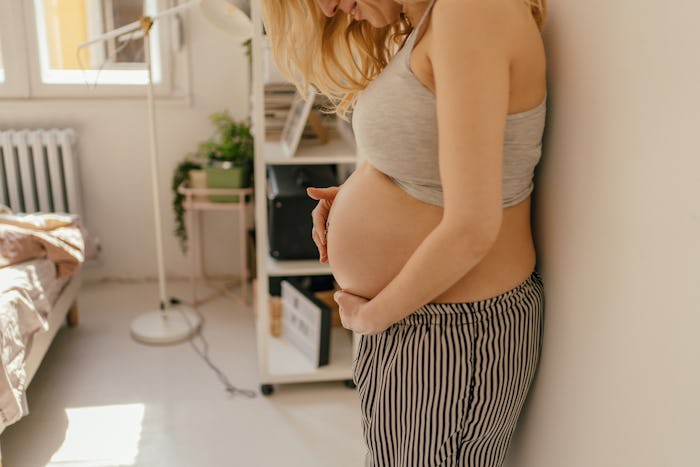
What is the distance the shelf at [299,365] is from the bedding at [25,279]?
0.75m

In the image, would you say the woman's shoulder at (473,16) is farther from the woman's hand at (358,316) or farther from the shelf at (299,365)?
the shelf at (299,365)

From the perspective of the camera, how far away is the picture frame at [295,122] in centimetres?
197

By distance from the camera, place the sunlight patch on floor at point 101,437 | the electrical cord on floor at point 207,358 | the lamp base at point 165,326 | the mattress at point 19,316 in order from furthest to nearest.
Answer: the lamp base at point 165,326 < the electrical cord on floor at point 207,358 < the sunlight patch on floor at point 101,437 < the mattress at point 19,316

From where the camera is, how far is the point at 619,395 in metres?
0.75

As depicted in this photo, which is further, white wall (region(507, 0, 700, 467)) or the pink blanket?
the pink blanket

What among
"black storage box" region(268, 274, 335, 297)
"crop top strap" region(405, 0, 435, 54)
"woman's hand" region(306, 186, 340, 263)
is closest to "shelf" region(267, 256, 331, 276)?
"black storage box" region(268, 274, 335, 297)

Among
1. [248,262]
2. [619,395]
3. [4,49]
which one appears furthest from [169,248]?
[619,395]

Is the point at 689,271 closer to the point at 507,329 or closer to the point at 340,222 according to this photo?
the point at 507,329

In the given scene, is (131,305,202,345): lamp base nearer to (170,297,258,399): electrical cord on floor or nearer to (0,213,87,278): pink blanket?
(170,297,258,399): electrical cord on floor

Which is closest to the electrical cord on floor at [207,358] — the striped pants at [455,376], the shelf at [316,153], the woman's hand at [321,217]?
the shelf at [316,153]

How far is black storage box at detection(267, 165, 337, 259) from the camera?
7.22 feet

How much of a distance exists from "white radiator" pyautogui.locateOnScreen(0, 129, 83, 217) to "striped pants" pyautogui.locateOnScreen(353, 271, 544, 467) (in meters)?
2.41

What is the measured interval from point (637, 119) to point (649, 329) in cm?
22

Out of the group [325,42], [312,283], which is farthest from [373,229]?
[312,283]
